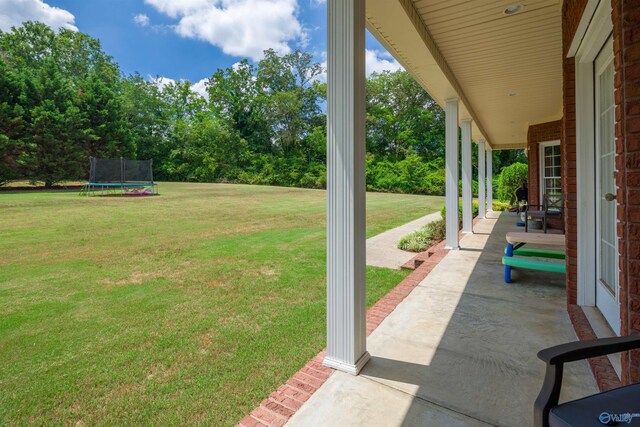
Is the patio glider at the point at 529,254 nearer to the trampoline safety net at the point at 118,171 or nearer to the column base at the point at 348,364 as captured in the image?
the column base at the point at 348,364

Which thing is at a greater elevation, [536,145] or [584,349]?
[536,145]

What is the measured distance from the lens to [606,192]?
2432 millimetres

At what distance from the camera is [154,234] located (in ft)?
23.6

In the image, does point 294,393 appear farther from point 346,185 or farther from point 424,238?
point 424,238

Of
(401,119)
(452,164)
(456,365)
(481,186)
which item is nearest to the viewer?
(456,365)

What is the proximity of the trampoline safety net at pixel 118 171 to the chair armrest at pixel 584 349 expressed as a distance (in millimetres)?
18730

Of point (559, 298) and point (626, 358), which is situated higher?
point (626, 358)

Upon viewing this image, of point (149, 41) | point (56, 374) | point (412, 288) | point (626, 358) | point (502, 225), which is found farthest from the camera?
point (149, 41)

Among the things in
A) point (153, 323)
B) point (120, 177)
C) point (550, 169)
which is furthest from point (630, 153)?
point (120, 177)

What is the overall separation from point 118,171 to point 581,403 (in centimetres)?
1960

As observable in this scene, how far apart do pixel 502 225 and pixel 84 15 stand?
1633 inches

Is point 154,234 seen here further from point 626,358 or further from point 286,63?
point 286,63

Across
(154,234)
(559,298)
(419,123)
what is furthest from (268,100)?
(559,298)

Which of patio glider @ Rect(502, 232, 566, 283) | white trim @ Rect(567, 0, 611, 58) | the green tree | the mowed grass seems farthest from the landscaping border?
the green tree
